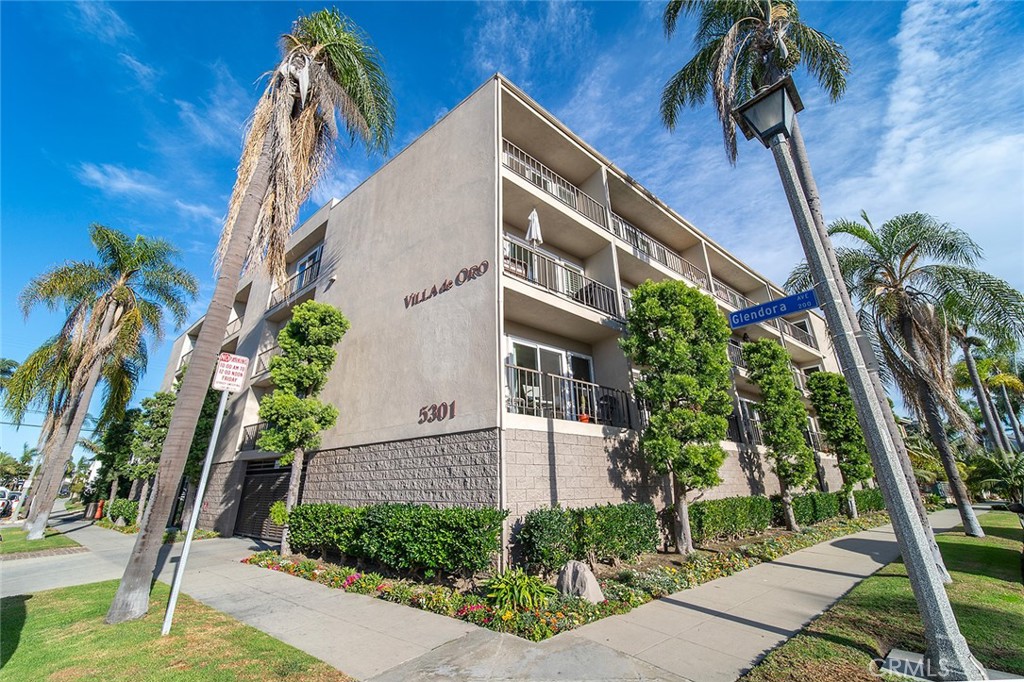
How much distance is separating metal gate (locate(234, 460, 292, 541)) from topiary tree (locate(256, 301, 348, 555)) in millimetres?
3892

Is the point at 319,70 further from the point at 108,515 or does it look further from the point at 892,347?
the point at 108,515

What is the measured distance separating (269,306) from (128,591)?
13.9 metres

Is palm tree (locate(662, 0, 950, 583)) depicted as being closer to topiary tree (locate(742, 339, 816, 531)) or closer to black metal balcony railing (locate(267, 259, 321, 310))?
topiary tree (locate(742, 339, 816, 531))

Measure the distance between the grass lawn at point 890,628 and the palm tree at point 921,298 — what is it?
16.6ft

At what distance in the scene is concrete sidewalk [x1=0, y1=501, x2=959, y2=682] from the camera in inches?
165

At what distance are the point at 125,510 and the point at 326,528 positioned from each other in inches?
683

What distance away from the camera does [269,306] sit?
698 inches

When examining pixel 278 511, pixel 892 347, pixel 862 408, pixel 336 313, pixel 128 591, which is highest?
pixel 336 313

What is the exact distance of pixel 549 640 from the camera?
4910 millimetres

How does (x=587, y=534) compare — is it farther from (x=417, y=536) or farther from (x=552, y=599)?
(x=417, y=536)

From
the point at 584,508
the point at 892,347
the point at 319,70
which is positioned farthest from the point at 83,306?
the point at 892,347

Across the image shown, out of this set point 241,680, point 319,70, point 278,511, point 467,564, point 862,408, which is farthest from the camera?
point 278,511

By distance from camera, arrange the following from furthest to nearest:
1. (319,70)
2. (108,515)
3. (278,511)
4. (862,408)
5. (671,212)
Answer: (108,515) < (671,212) < (278,511) < (319,70) < (862,408)

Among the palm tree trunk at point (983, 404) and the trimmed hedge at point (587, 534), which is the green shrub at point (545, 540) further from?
the palm tree trunk at point (983, 404)
